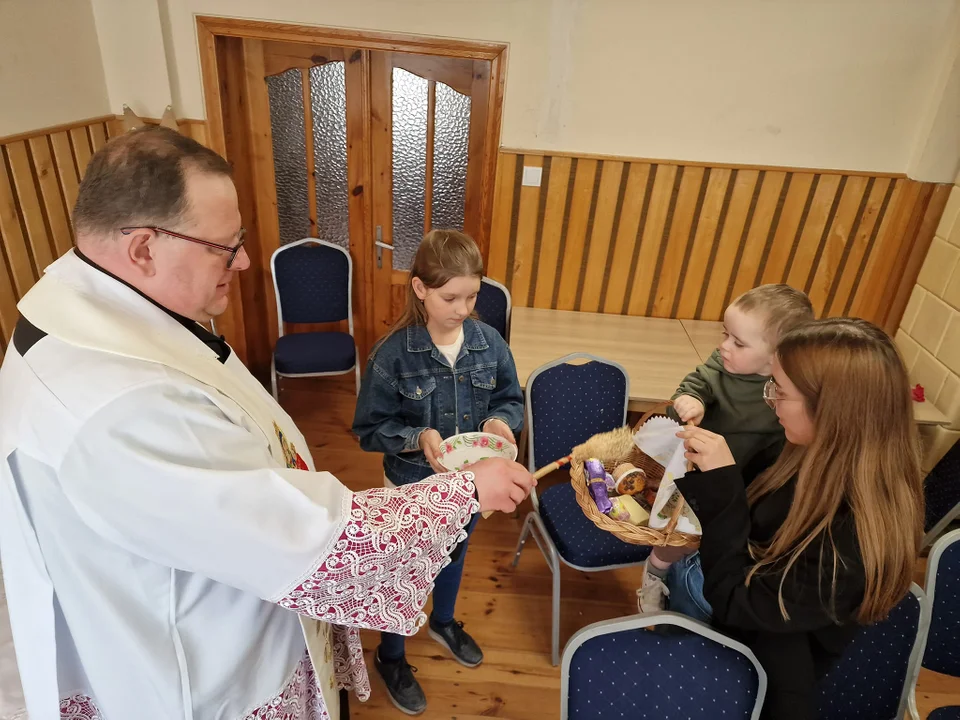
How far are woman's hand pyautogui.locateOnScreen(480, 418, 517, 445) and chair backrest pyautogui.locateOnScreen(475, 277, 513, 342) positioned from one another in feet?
3.75

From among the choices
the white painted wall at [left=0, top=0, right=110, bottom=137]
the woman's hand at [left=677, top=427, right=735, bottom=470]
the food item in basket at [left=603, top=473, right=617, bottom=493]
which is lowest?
the food item in basket at [left=603, top=473, right=617, bottom=493]

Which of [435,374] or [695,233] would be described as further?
[695,233]

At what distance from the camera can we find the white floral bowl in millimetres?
1656

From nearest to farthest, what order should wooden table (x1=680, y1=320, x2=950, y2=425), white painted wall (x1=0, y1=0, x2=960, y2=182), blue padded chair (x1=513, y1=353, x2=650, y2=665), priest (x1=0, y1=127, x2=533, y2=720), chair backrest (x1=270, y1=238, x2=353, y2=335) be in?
priest (x1=0, y1=127, x2=533, y2=720)
blue padded chair (x1=513, y1=353, x2=650, y2=665)
wooden table (x1=680, y1=320, x2=950, y2=425)
white painted wall (x1=0, y1=0, x2=960, y2=182)
chair backrest (x1=270, y1=238, x2=353, y2=335)

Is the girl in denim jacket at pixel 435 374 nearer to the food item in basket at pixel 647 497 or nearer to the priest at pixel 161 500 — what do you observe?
the food item in basket at pixel 647 497

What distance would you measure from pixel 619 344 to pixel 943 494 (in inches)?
59.6

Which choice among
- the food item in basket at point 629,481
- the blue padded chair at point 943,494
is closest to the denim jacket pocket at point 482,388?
the food item in basket at point 629,481

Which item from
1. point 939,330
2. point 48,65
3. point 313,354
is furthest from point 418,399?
point 939,330

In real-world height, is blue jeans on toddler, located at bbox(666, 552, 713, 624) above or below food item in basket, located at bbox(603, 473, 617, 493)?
below

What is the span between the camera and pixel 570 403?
230cm

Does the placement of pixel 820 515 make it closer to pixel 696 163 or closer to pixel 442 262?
pixel 442 262

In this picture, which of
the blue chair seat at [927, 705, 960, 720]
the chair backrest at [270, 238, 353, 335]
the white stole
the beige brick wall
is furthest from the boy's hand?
the chair backrest at [270, 238, 353, 335]

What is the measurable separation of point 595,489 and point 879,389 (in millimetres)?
667

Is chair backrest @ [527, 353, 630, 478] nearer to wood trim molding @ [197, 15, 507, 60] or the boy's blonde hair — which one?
the boy's blonde hair
